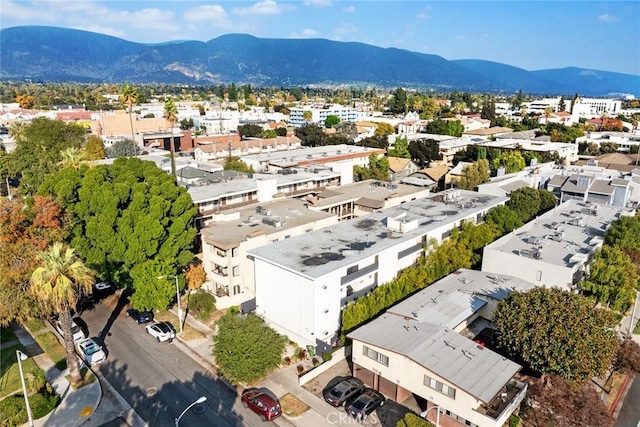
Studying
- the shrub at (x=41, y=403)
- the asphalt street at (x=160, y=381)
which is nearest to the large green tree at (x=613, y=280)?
the asphalt street at (x=160, y=381)

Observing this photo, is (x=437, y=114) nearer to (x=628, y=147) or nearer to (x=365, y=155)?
(x=628, y=147)

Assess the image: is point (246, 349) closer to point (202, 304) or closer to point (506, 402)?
point (202, 304)

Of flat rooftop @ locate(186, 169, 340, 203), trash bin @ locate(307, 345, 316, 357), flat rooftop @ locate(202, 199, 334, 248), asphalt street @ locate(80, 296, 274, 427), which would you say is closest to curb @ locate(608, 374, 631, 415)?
trash bin @ locate(307, 345, 316, 357)

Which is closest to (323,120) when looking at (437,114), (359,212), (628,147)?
(437,114)

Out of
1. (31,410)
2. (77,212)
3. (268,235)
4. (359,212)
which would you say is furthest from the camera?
(359,212)

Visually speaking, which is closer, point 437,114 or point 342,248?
point 342,248

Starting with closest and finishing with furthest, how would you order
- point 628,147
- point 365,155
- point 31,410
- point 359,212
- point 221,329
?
1. point 31,410
2. point 221,329
3. point 359,212
4. point 365,155
5. point 628,147

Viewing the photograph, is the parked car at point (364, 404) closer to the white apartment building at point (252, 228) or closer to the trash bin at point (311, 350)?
the trash bin at point (311, 350)
